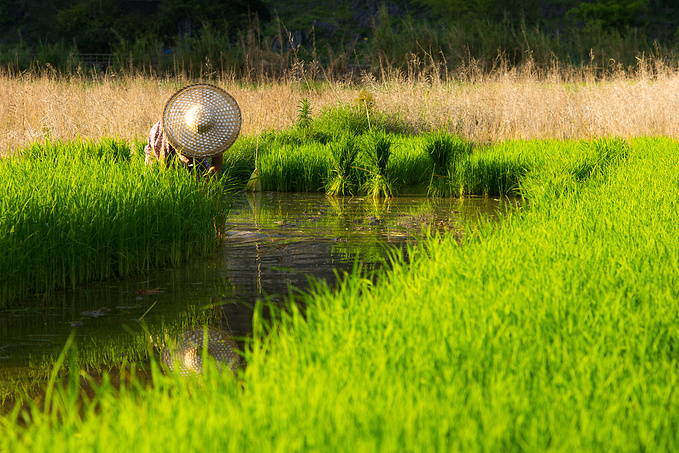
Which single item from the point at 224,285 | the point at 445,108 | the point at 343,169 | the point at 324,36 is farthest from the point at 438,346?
the point at 324,36

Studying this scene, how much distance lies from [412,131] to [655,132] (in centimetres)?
429

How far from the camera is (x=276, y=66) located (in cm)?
1892

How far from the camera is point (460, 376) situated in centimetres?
237

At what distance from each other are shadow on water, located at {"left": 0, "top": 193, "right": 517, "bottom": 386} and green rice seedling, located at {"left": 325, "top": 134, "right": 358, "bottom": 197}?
122cm

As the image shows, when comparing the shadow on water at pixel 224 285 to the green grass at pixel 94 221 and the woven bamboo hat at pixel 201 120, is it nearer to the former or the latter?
the green grass at pixel 94 221

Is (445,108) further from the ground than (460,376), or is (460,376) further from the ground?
(445,108)

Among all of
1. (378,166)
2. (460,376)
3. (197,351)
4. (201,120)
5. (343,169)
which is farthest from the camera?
(343,169)

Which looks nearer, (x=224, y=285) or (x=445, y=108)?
(x=224, y=285)

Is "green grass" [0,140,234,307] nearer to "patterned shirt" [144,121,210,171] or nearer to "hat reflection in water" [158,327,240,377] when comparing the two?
"patterned shirt" [144,121,210,171]

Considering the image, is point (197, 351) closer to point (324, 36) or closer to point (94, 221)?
point (94, 221)

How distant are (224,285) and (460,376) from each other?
275 centimetres

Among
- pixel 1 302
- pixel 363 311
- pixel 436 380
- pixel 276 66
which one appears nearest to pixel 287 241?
pixel 1 302

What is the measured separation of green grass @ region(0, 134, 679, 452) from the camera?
196 centimetres

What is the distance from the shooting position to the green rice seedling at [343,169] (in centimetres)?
896
